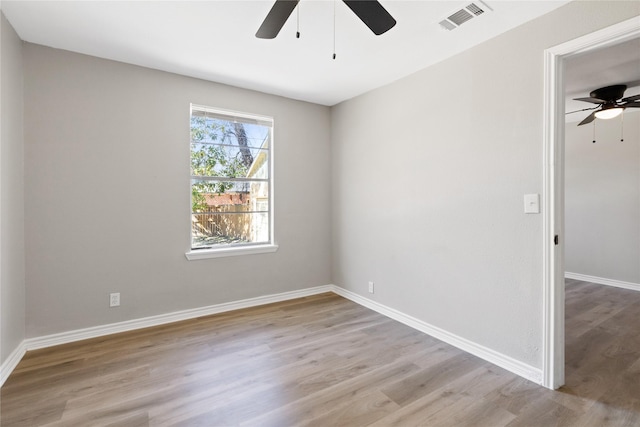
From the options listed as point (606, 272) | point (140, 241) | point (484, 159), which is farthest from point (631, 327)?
point (140, 241)

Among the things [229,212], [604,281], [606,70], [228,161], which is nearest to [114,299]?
[229,212]

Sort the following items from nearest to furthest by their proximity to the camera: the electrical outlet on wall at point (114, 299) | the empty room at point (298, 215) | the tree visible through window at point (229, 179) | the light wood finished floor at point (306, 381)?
the light wood finished floor at point (306, 381) < the empty room at point (298, 215) < the electrical outlet on wall at point (114, 299) < the tree visible through window at point (229, 179)

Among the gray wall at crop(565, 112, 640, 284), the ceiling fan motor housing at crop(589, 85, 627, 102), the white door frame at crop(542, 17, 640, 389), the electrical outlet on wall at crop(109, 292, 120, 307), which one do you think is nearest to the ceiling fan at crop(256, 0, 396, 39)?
the white door frame at crop(542, 17, 640, 389)

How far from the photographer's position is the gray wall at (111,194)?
258 centimetres

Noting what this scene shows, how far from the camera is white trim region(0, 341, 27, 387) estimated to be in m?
2.09

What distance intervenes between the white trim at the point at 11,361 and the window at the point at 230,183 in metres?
1.41

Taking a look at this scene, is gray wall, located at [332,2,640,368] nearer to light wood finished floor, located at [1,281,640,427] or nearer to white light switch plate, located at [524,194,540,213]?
white light switch plate, located at [524,194,540,213]

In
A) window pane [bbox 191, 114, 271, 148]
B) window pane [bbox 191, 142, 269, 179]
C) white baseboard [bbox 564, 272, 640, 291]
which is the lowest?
white baseboard [bbox 564, 272, 640, 291]

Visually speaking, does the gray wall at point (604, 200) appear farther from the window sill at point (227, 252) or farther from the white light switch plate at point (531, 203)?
the window sill at point (227, 252)

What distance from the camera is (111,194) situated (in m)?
2.84

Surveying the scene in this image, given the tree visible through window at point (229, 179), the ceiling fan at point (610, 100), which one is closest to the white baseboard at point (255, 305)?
the tree visible through window at point (229, 179)

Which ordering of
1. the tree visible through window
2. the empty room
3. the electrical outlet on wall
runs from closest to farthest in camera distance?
the empty room < the electrical outlet on wall < the tree visible through window

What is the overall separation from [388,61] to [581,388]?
9.51 ft

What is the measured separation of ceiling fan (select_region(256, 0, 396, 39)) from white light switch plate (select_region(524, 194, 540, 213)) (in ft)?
4.95
